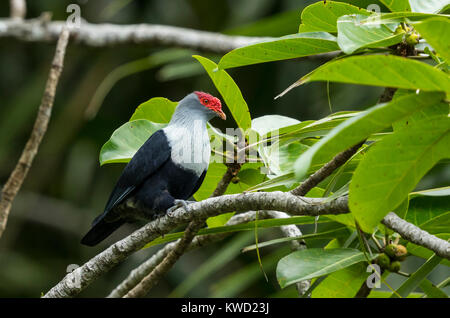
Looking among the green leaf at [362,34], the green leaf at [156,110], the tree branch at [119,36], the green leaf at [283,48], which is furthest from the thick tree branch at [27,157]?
the tree branch at [119,36]

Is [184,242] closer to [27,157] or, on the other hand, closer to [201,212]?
[201,212]

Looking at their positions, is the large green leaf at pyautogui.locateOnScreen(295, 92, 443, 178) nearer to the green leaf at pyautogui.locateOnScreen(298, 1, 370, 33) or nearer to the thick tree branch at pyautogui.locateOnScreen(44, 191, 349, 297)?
the thick tree branch at pyautogui.locateOnScreen(44, 191, 349, 297)

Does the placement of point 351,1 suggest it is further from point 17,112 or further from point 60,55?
point 17,112

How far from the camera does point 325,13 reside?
159 centimetres

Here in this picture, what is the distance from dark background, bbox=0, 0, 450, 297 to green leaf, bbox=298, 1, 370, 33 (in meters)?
3.27

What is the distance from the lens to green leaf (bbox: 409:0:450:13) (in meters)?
1.56

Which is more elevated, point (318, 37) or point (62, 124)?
point (62, 124)

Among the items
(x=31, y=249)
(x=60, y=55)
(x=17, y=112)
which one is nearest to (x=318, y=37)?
(x=60, y=55)

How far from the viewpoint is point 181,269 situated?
5.55 meters

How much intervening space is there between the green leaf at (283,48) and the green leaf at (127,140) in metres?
0.54

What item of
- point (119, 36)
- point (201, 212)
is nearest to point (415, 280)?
point (201, 212)

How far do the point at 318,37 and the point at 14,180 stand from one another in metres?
1.24

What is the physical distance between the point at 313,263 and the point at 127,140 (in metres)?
0.74

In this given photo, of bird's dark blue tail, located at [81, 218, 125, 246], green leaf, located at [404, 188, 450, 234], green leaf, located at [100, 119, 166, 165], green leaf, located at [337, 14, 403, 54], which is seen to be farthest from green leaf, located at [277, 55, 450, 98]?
bird's dark blue tail, located at [81, 218, 125, 246]
